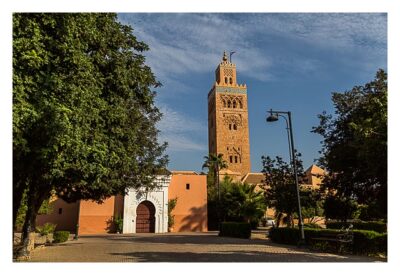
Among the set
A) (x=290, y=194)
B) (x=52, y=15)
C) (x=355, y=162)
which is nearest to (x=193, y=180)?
(x=290, y=194)

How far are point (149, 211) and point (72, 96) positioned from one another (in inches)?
1026

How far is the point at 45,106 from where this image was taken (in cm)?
873

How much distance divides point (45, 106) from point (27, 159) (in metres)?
1.62

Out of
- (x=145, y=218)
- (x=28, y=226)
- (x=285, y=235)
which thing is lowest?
(x=145, y=218)

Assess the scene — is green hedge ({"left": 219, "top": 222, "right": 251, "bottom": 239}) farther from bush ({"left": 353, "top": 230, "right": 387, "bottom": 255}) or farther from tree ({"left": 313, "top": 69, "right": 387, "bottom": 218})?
bush ({"left": 353, "top": 230, "right": 387, "bottom": 255})

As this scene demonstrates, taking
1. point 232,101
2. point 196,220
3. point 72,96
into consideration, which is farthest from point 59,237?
point 232,101

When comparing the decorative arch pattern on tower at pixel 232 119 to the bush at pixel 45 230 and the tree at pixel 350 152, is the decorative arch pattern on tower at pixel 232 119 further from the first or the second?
the tree at pixel 350 152

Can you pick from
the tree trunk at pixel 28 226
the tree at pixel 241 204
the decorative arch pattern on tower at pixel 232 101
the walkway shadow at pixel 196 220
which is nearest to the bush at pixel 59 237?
the tree trunk at pixel 28 226

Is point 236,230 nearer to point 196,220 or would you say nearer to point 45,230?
point 45,230

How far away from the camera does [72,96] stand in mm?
9398

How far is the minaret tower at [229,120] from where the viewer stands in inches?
2888

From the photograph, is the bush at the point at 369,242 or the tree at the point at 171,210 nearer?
the bush at the point at 369,242

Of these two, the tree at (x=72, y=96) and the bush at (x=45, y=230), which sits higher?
the tree at (x=72, y=96)
